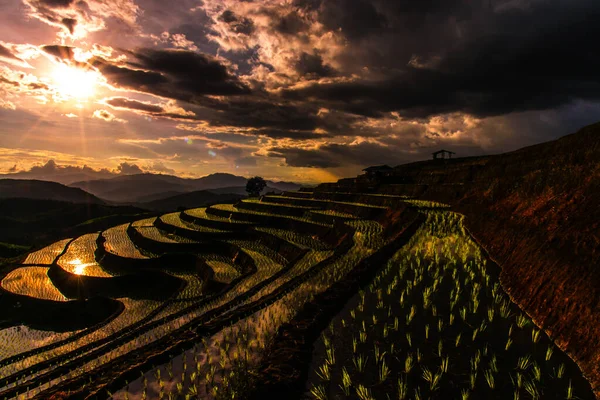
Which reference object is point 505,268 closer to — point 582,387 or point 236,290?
point 582,387

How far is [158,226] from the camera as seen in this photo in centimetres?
3969

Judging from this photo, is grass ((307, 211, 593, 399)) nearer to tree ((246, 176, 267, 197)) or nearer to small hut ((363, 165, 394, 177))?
small hut ((363, 165, 394, 177))

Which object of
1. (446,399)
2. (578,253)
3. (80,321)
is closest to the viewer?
(446,399)

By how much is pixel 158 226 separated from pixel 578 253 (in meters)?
41.8

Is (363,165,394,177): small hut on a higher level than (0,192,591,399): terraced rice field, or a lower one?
higher

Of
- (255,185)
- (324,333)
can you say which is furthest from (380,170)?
(255,185)

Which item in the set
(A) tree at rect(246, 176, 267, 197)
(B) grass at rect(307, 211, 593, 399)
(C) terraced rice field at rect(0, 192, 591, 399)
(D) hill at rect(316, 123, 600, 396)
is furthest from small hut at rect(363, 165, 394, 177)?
(A) tree at rect(246, 176, 267, 197)

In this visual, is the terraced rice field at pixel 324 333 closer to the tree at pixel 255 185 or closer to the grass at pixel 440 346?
the grass at pixel 440 346

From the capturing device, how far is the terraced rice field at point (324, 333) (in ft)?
17.4

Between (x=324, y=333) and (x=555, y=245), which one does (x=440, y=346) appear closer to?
(x=324, y=333)

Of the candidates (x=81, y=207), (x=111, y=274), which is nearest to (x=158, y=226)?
(x=111, y=274)

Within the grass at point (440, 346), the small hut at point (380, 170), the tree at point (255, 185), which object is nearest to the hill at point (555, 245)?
the grass at point (440, 346)

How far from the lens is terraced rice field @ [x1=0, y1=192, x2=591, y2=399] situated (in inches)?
209

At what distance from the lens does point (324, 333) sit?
7.14 meters
